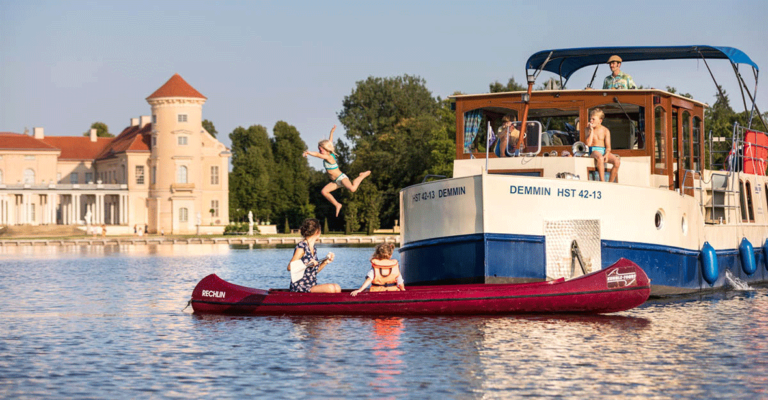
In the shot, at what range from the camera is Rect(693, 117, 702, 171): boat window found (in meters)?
24.8

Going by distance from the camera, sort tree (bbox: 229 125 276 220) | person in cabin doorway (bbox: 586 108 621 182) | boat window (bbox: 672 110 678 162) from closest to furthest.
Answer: person in cabin doorway (bbox: 586 108 621 182), boat window (bbox: 672 110 678 162), tree (bbox: 229 125 276 220)

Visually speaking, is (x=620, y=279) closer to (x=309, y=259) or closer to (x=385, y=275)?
(x=385, y=275)

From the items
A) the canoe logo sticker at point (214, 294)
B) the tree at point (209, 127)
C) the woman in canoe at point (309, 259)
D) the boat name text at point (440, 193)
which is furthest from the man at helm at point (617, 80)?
the tree at point (209, 127)

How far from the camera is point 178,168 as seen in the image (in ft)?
377

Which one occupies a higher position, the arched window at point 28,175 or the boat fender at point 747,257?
the arched window at point 28,175

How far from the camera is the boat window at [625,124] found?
73.5 feet

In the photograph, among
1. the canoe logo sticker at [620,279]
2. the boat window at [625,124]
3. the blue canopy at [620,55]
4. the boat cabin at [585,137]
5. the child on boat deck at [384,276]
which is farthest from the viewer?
the blue canopy at [620,55]

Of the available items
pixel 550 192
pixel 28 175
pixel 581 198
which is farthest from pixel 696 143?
pixel 28 175

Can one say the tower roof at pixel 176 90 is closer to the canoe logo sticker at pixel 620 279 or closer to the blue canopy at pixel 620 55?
the blue canopy at pixel 620 55

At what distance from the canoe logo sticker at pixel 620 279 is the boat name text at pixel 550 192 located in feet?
7.15

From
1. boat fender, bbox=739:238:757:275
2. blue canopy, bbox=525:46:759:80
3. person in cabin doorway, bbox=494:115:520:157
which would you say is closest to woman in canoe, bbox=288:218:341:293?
person in cabin doorway, bbox=494:115:520:157

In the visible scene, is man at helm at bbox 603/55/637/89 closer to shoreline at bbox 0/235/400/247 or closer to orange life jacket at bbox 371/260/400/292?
orange life jacket at bbox 371/260/400/292

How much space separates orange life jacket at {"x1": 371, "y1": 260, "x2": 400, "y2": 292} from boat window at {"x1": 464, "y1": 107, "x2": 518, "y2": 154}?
204 inches

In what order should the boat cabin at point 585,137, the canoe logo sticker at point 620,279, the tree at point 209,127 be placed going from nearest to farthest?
1. the canoe logo sticker at point 620,279
2. the boat cabin at point 585,137
3. the tree at point 209,127
